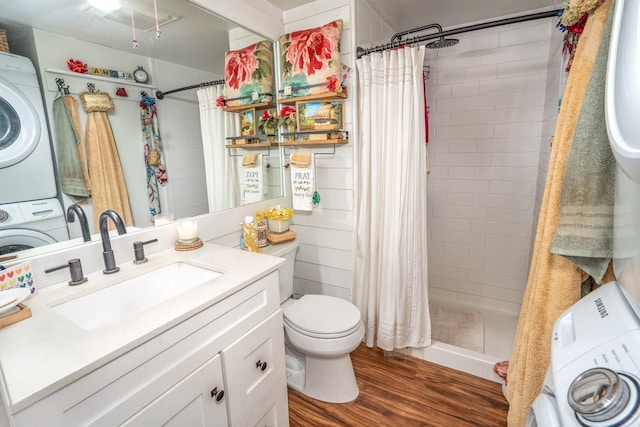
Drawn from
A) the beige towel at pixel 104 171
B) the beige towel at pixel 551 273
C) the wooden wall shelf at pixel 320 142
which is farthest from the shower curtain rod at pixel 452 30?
the beige towel at pixel 104 171

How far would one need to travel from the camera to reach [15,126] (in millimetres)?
1077

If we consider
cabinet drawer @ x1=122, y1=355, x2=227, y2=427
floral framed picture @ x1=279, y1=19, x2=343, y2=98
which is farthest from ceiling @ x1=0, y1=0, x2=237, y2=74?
cabinet drawer @ x1=122, y1=355, x2=227, y2=427

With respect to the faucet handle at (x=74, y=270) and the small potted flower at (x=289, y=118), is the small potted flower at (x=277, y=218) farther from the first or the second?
the faucet handle at (x=74, y=270)

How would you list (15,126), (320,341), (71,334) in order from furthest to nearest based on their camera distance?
1. (320,341)
2. (15,126)
3. (71,334)

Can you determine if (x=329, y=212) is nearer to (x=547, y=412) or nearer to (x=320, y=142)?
(x=320, y=142)

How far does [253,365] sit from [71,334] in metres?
0.62

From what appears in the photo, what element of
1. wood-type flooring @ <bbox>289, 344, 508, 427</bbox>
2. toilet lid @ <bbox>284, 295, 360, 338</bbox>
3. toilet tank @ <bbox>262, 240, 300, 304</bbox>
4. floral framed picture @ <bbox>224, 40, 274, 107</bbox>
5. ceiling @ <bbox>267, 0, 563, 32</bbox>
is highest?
ceiling @ <bbox>267, 0, 563, 32</bbox>

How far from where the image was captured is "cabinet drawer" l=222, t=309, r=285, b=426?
111 centimetres

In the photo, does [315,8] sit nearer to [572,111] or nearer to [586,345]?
[572,111]

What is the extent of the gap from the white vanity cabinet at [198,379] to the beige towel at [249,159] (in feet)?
3.28

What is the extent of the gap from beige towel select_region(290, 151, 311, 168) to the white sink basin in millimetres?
996

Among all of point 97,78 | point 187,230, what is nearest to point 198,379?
point 187,230

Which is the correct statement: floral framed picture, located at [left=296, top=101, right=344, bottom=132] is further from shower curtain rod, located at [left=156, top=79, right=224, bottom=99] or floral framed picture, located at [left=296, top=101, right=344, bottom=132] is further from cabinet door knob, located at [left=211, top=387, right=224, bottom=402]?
cabinet door knob, located at [left=211, top=387, right=224, bottom=402]

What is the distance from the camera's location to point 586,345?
62 cm
